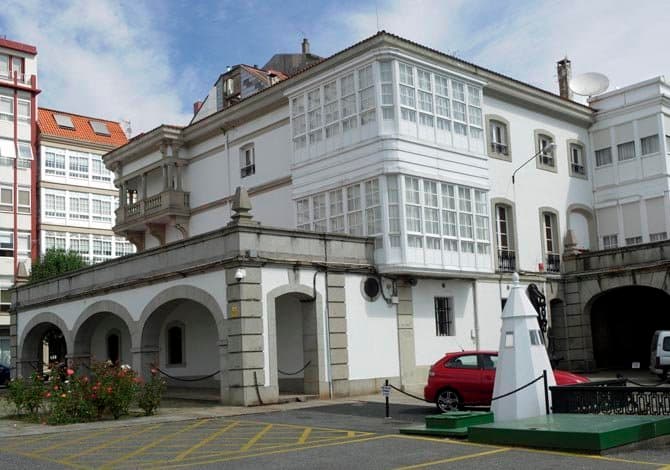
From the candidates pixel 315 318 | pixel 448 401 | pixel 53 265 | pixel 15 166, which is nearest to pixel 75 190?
pixel 15 166

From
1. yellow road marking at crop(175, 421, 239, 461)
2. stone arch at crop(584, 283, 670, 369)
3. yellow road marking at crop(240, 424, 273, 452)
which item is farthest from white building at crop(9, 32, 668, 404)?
yellow road marking at crop(240, 424, 273, 452)

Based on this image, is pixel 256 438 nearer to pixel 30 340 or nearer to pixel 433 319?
pixel 433 319

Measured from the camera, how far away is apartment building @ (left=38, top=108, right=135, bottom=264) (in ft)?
176

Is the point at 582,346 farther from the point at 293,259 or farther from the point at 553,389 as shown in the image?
the point at 553,389

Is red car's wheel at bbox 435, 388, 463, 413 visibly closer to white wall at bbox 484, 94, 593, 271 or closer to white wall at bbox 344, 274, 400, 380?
white wall at bbox 344, 274, 400, 380

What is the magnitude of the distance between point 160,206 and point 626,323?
64.7 feet

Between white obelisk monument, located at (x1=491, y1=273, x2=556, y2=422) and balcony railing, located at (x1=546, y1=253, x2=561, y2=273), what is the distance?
16.2m

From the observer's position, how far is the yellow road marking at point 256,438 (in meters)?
12.7

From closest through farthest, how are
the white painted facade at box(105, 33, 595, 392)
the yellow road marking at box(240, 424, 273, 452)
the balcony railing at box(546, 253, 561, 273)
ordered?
the yellow road marking at box(240, 424, 273, 452) → the white painted facade at box(105, 33, 595, 392) → the balcony railing at box(546, 253, 561, 273)

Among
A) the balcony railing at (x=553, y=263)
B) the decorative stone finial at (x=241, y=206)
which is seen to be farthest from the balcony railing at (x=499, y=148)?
the decorative stone finial at (x=241, y=206)

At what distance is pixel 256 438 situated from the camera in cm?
1386

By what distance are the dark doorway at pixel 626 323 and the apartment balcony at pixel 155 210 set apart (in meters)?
16.9

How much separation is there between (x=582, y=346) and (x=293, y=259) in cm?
1349

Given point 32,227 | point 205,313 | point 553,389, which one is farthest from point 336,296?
point 32,227
